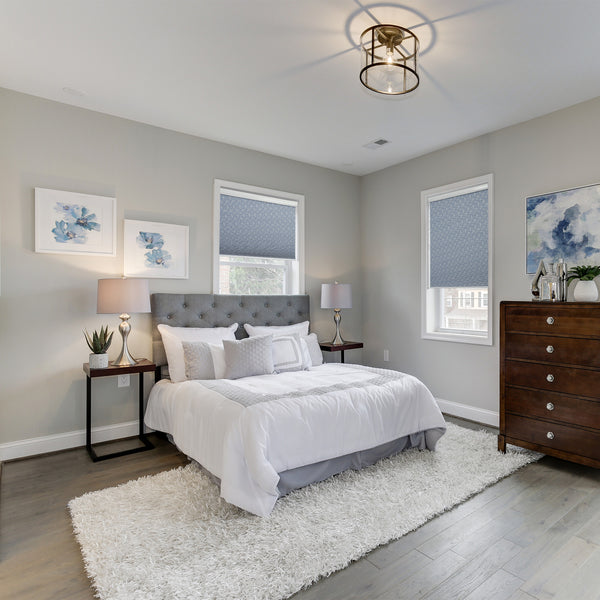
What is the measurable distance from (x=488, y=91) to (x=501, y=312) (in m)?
1.66

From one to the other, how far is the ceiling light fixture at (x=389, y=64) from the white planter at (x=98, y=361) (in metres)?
2.62

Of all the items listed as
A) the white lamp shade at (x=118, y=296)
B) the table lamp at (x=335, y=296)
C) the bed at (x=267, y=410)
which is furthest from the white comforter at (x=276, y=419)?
the table lamp at (x=335, y=296)

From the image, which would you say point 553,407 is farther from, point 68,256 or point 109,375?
point 68,256

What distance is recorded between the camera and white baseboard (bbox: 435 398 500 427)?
149 inches

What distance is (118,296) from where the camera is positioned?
3.11 m

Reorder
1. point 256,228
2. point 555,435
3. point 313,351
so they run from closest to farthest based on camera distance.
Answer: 1. point 555,435
2. point 313,351
3. point 256,228

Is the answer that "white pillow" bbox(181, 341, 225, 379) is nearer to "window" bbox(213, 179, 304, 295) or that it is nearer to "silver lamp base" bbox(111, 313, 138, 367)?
"silver lamp base" bbox(111, 313, 138, 367)

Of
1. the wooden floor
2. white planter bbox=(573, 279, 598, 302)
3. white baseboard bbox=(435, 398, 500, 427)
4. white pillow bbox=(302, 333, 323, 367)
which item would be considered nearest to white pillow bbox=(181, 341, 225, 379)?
the wooden floor

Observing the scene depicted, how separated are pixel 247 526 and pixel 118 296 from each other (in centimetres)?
191

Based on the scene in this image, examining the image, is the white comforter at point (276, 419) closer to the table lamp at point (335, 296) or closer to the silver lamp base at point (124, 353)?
the silver lamp base at point (124, 353)

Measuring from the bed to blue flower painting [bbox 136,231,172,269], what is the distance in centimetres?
30

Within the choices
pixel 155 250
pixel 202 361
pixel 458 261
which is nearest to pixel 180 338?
pixel 202 361

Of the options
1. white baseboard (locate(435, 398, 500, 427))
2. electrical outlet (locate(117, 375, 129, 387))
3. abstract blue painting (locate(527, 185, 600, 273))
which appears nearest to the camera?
abstract blue painting (locate(527, 185, 600, 273))

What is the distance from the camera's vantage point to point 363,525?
2.15m
